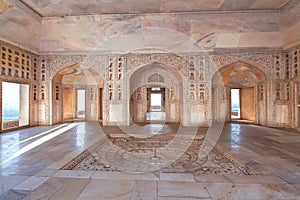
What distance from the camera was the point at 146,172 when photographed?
304 cm

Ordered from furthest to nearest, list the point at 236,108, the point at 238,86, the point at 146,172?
the point at 236,108, the point at 238,86, the point at 146,172

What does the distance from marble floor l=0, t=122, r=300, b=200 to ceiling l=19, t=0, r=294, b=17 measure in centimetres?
463

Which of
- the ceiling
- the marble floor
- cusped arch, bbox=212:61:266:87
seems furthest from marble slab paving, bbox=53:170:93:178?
cusped arch, bbox=212:61:266:87

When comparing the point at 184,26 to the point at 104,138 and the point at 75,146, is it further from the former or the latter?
the point at 75,146

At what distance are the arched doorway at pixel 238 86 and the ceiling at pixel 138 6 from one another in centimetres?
234

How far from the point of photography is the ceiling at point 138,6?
6398 mm

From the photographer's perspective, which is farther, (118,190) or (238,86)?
(238,86)

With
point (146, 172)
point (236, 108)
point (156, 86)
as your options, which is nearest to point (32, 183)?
point (146, 172)

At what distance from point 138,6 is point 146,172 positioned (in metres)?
5.82

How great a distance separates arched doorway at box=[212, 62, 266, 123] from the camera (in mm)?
8454

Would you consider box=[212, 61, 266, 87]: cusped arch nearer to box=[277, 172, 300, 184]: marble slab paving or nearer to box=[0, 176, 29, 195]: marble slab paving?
box=[277, 172, 300, 184]: marble slab paving

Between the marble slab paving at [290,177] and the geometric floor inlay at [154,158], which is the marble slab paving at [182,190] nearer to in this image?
the geometric floor inlay at [154,158]

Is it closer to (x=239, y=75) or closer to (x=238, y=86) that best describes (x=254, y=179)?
(x=239, y=75)

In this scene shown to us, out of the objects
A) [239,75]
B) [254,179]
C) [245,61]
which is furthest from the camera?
[239,75]
